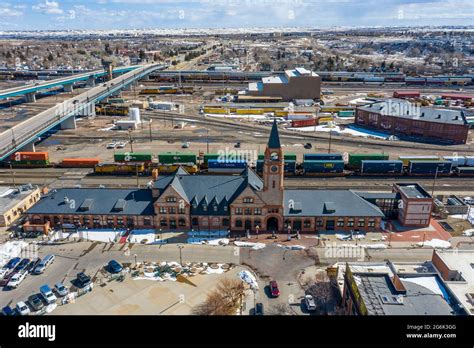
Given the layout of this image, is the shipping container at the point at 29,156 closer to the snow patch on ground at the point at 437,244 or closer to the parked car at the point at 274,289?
the parked car at the point at 274,289

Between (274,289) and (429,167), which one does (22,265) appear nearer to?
(274,289)

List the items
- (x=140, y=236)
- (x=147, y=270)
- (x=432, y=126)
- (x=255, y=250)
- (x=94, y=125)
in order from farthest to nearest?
1. (x=94, y=125)
2. (x=432, y=126)
3. (x=140, y=236)
4. (x=255, y=250)
5. (x=147, y=270)

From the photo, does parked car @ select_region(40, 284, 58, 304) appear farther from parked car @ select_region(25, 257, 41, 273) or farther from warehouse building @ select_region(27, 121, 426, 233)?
warehouse building @ select_region(27, 121, 426, 233)

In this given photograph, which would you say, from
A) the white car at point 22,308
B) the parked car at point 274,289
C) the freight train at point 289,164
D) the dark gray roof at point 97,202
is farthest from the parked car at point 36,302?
the freight train at point 289,164

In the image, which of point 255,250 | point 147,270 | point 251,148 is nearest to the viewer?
point 147,270
